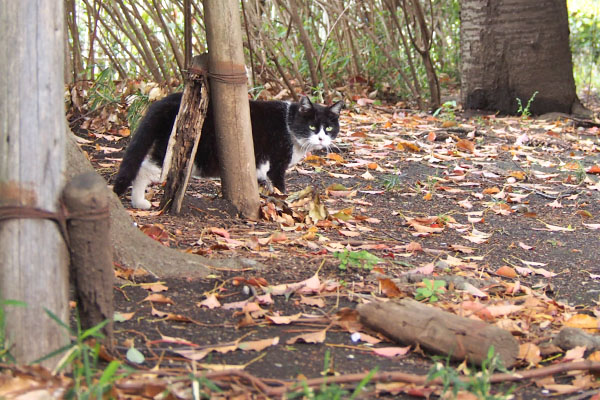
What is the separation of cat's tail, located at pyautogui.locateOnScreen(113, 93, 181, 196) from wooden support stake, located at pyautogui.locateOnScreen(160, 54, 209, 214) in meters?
0.40

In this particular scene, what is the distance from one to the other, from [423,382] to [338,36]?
6542 mm

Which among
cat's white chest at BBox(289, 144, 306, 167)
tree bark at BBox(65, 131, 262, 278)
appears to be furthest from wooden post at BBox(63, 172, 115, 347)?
cat's white chest at BBox(289, 144, 306, 167)

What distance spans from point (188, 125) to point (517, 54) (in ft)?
16.0

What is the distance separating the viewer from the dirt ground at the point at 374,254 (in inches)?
85.8

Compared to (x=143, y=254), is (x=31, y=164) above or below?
above

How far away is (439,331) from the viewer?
2.25 m

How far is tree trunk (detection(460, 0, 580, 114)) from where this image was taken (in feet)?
24.0

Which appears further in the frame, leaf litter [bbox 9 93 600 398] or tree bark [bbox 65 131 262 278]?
tree bark [bbox 65 131 262 278]

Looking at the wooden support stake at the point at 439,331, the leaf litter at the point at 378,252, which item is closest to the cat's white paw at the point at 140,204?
the leaf litter at the point at 378,252

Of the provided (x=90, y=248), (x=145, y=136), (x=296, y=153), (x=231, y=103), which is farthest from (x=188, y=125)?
(x=90, y=248)

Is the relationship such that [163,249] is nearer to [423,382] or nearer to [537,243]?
[423,382]

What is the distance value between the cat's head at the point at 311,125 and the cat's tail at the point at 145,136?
3.41 ft

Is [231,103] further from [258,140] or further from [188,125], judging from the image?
[258,140]

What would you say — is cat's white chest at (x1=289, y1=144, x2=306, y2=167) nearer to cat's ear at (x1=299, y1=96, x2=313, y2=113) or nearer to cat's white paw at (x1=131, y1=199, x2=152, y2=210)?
cat's ear at (x1=299, y1=96, x2=313, y2=113)
